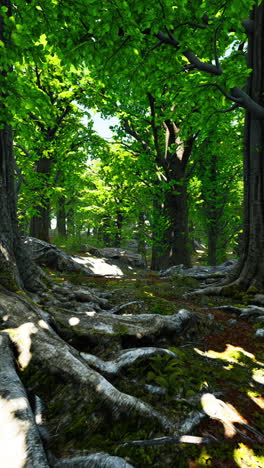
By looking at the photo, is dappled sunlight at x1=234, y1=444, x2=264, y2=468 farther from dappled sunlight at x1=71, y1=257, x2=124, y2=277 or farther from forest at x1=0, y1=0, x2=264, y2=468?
dappled sunlight at x1=71, y1=257, x2=124, y2=277

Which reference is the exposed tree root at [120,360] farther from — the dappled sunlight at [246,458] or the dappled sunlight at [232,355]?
the dappled sunlight at [246,458]

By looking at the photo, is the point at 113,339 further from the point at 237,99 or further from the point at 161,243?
the point at 161,243

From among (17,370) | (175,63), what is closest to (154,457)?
(17,370)

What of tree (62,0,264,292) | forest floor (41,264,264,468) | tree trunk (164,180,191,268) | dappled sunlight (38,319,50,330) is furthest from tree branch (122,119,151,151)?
dappled sunlight (38,319,50,330)

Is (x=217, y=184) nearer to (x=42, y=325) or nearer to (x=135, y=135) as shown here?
(x=135, y=135)

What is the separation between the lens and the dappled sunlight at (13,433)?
5.05 ft

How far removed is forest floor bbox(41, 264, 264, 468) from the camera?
6.23ft

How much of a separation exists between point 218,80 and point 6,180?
6.21 meters

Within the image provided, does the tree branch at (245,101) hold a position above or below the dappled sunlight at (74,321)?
above

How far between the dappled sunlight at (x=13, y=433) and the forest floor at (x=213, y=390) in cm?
41

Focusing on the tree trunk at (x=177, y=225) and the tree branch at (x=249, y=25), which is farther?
the tree trunk at (x=177, y=225)

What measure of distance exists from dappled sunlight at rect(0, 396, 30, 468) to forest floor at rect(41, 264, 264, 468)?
1.35ft

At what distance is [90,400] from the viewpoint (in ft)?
7.59

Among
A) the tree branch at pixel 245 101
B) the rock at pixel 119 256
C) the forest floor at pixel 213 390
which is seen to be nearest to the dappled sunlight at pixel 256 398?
the forest floor at pixel 213 390
